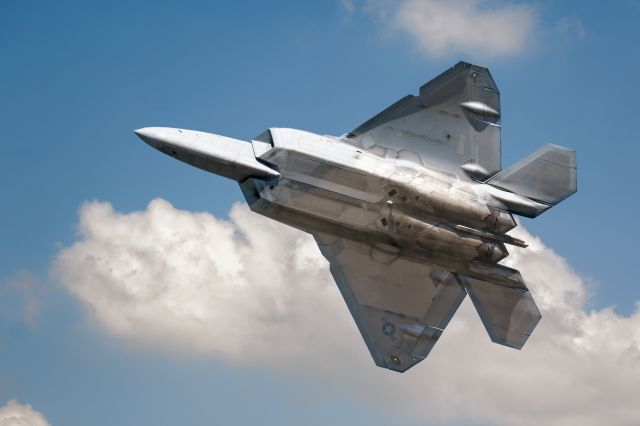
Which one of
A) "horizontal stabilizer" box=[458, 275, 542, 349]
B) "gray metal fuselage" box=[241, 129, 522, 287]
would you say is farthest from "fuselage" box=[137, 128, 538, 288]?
"horizontal stabilizer" box=[458, 275, 542, 349]

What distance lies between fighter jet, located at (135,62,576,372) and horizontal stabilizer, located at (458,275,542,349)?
0.03m

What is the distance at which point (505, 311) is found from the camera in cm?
2892

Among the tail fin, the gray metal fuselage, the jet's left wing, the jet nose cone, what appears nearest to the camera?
the gray metal fuselage

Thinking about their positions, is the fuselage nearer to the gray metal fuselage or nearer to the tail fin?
the gray metal fuselage

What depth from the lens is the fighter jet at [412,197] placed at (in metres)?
27.7

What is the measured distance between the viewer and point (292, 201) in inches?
1094

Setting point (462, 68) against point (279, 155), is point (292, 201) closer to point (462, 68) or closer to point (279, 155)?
point (279, 155)

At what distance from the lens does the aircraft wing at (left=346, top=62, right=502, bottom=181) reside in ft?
96.3

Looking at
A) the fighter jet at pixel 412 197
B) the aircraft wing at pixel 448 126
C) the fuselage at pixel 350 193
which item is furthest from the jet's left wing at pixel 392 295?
the aircraft wing at pixel 448 126

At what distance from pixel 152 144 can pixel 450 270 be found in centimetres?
1102

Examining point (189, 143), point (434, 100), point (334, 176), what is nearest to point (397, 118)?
point (434, 100)

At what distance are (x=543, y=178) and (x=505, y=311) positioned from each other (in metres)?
4.73

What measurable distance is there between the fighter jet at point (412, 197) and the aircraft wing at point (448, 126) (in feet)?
0.12

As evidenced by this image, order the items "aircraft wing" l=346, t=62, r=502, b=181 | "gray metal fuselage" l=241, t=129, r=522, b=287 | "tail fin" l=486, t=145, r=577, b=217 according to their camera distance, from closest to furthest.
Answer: "gray metal fuselage" l=241, t=129, r=522, b=287 < "tail fin" l=486, t=145, r=577, b=217 < "aircraft wing" l=346, t=62, r=502, b=181
